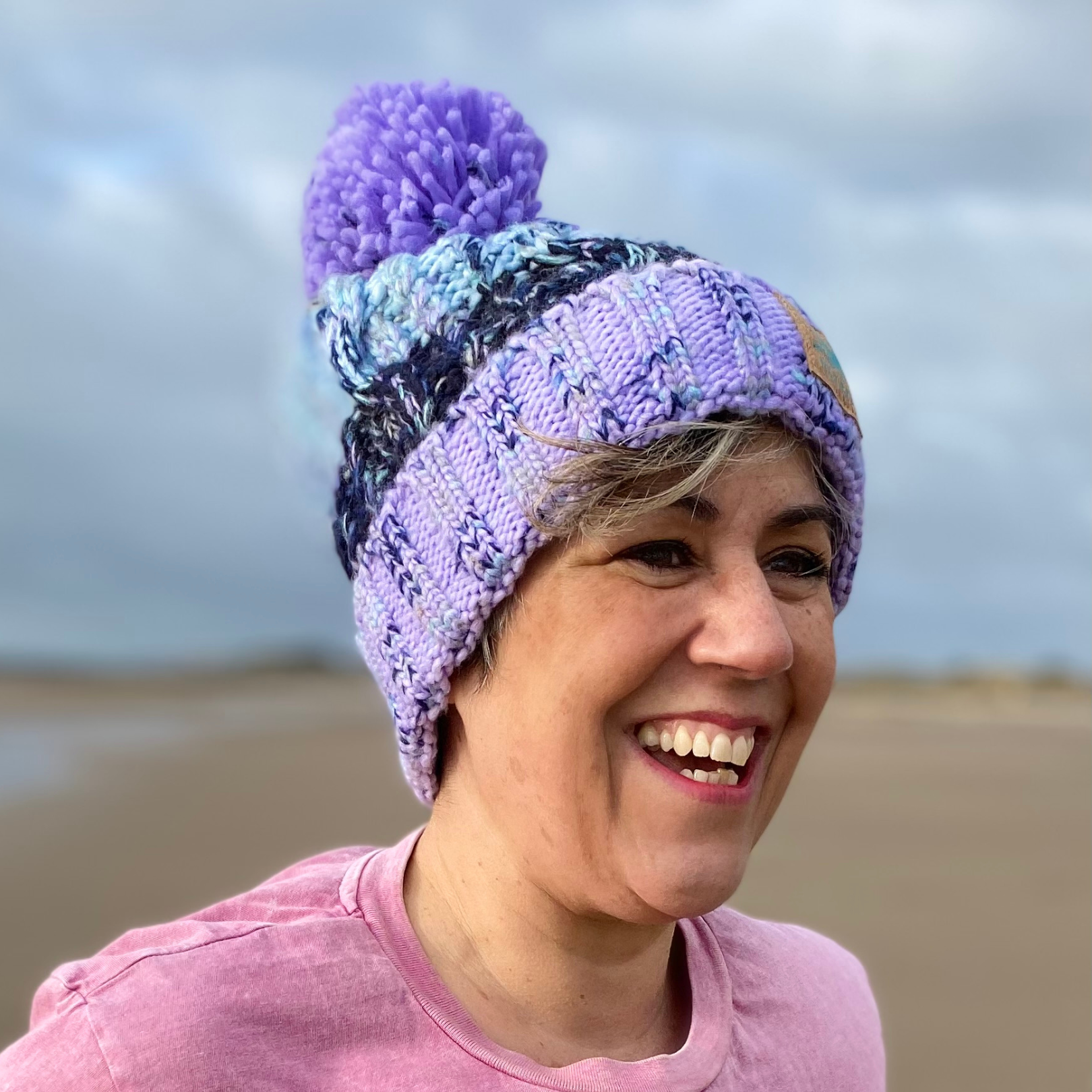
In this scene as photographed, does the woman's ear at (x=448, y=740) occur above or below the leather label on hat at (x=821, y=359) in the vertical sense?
below

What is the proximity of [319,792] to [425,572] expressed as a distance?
9.90m

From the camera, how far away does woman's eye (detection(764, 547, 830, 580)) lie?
191 centimetres

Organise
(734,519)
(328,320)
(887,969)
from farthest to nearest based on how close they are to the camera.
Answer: (887,969) < (328,320) < (734,519)

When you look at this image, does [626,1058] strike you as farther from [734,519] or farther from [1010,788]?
[1010,788]

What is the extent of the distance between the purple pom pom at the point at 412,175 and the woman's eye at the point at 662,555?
684mm

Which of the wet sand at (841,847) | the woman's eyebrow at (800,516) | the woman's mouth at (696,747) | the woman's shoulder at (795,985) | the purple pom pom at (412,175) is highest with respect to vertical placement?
the purple pom pom at (412,175)

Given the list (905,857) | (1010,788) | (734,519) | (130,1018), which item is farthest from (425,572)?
(1010,788)

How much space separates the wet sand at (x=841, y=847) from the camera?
6621 millimetres

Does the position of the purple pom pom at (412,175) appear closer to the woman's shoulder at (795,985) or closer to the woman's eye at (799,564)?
the woman's eye at (799,564)

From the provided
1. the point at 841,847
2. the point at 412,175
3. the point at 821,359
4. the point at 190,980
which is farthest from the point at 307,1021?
the point at 841,847

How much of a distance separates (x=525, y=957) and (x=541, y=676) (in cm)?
47

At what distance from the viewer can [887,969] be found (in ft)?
24.0

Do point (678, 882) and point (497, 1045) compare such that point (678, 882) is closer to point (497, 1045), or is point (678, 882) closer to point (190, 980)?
point (497, 1045)

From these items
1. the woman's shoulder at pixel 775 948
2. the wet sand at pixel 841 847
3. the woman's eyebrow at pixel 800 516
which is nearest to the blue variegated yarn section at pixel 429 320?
the woman's eyebrow at pixel 800 516
